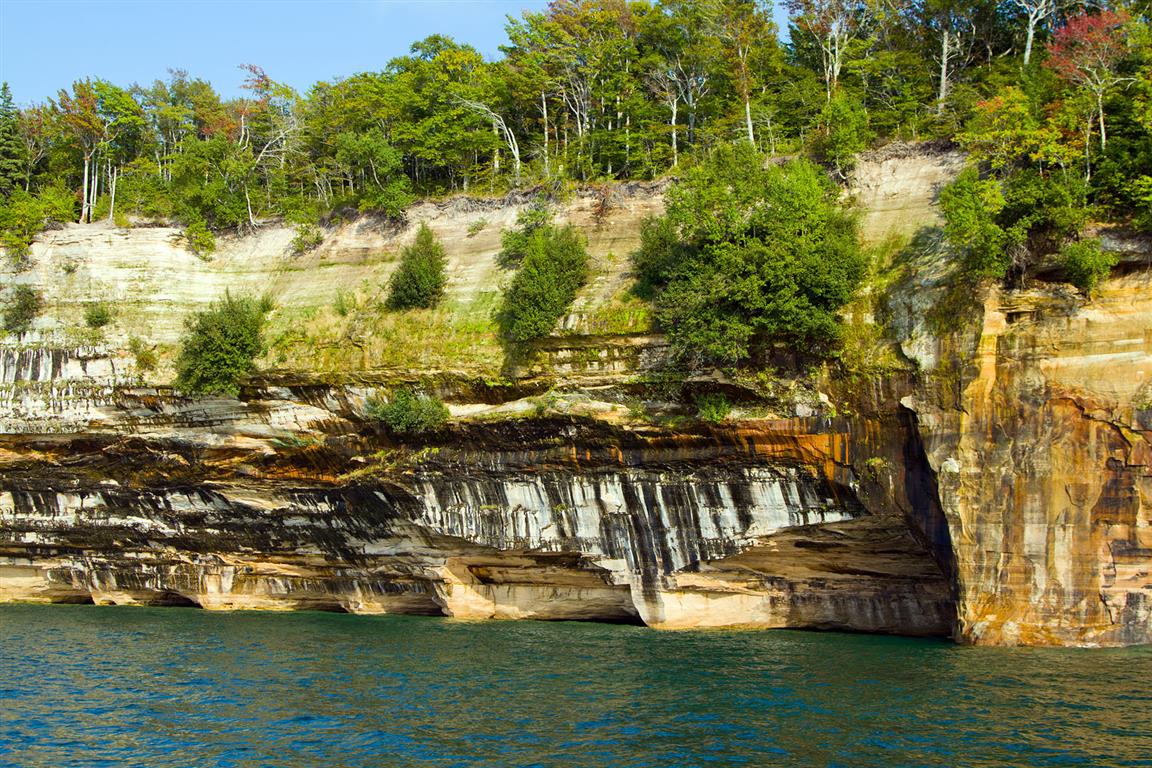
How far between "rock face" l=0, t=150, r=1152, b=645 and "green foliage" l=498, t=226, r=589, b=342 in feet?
2.15

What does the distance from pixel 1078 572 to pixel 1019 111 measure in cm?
1207

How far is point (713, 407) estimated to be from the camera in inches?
1002

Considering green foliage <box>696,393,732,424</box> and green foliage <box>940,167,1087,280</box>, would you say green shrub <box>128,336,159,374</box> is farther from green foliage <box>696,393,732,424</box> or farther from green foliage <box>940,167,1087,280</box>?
green foliage <box>940,167,1087,280</box>

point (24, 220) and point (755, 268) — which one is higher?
point (24, 220)

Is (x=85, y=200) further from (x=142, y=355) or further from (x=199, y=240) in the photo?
(x=142, y=355)

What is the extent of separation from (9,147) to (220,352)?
72.6 feet

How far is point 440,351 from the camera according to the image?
29.2m

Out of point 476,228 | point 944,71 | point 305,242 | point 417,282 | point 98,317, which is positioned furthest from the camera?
point 305,242

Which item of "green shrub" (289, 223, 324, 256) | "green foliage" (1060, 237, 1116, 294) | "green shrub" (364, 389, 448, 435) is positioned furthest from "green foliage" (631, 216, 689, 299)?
"green shrub" (289, 223, 324, 256)

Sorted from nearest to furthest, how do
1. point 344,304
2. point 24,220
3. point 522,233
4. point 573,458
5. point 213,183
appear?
1. point 573,458
2. point 522,233
3. point 344,304
4. point 24,220
5. point 213,183

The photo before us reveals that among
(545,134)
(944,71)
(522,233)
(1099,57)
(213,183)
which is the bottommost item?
(522,233)

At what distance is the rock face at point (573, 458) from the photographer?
71.2 ft

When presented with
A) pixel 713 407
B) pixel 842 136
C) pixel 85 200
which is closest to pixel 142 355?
pixel 85 200

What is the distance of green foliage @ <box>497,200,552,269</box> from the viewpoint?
31.8 metres
